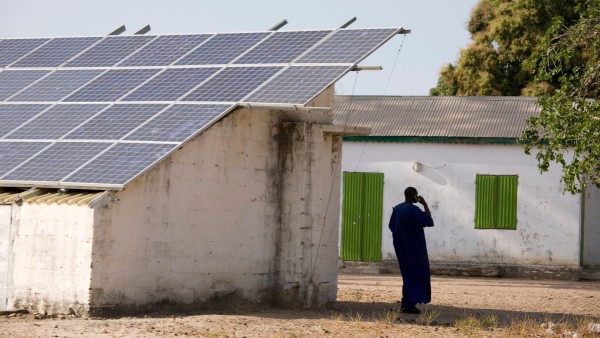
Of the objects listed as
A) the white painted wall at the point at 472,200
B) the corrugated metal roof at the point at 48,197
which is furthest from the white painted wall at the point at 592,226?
the corrugated metal roof at the point at 48,197

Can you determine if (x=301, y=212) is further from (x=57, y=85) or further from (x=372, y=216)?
(x=372, y=216)

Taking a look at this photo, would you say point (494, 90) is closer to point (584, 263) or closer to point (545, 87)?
point (545, 87)

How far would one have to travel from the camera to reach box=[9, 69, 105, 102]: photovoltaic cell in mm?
16375

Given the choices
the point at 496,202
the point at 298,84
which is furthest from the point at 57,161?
the point at 496,202

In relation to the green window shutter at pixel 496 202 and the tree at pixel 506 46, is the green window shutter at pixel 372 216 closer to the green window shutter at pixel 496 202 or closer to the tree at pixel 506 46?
the green window shutter at pixel 496 202

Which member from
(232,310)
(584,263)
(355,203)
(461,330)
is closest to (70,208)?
(232,310)

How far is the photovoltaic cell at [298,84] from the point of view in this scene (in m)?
14.5

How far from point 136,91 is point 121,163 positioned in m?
2.10

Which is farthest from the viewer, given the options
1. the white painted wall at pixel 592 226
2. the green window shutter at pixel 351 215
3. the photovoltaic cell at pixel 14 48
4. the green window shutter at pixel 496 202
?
the white painted wall at pixel 592 226

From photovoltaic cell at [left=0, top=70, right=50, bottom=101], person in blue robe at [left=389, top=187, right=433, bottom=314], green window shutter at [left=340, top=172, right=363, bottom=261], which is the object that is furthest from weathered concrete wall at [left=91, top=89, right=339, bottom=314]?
green window shutter at [left=340, top=172, right=363, bottom=261]

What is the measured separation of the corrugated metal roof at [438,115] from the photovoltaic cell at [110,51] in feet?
30.6

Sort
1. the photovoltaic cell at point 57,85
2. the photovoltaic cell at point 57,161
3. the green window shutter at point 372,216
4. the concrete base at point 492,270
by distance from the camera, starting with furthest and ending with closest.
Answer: the green window shutter at point 372,216
the concrete base at point 492,270
the photovoltaic cell at point 57,85
the photovoltaic cell at point 57,161

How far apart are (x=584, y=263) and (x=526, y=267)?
6.89 feet

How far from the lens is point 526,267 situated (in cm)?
2508
